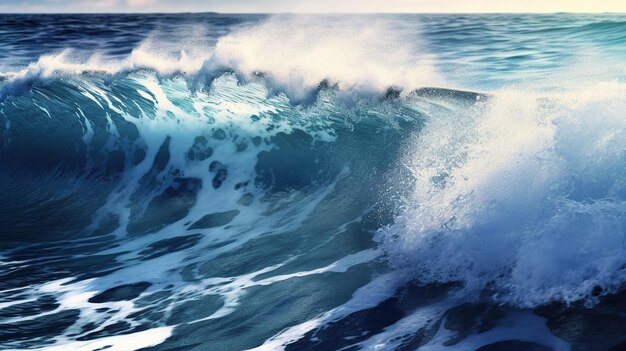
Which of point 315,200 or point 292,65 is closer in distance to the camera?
point 315,200

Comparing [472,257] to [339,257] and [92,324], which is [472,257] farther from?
[92,324]

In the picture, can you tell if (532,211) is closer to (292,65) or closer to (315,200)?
(315,200)

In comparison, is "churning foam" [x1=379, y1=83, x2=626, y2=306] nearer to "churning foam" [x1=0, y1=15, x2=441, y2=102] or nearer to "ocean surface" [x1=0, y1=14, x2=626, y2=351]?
"ocean surface" [x1=0, y1=14, x2=626, y2=351]

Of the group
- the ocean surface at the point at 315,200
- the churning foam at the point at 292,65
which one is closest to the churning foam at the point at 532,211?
the ocean surface at the point at 315,200

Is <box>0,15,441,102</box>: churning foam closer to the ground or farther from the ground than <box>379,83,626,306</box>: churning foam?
farther from the ground

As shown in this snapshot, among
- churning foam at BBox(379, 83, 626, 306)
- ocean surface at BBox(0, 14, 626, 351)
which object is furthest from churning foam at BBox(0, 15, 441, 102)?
churning foam at BBox(379, 83, 626, 306)

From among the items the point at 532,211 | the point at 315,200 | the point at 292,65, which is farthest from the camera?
the point at 292,65

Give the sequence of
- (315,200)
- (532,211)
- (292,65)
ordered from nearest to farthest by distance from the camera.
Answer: (532,211) < (315,200) < (292,65)

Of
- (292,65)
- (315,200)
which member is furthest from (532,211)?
(292,65)

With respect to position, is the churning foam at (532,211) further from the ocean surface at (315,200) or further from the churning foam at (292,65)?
the churning foam at (292,65)
